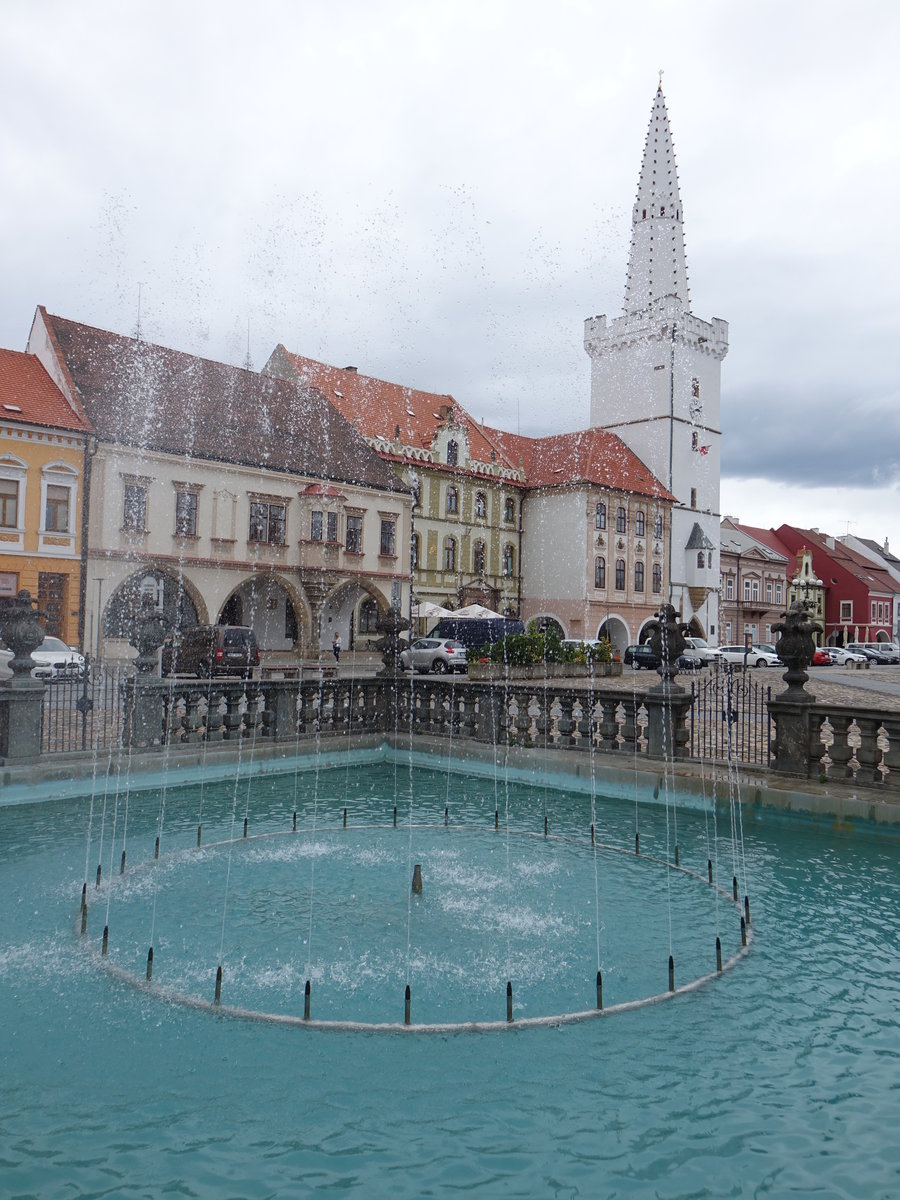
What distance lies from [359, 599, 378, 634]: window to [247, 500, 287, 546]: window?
693cm

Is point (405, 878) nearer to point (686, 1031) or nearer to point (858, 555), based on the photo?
point (686, 1031)

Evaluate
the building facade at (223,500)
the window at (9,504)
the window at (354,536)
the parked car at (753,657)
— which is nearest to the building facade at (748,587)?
the parked car at (753,657)

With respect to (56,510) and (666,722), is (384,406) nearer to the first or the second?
(56,510)

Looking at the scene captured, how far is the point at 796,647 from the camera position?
12.0 meters

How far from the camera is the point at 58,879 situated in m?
8.53

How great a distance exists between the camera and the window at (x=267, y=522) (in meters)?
38.5

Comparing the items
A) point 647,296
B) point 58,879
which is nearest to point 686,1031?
point 58,879

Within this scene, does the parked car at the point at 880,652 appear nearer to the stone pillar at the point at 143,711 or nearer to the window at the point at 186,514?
the window at the point at 186,514

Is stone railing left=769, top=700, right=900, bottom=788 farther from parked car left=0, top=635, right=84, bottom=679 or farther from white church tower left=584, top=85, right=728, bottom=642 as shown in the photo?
white church tower left=584, top=85, right=728, bottom=642

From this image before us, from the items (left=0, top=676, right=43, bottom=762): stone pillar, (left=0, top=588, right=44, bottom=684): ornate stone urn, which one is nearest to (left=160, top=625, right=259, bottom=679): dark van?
(left=0, top=588, right=44, bottom=684): ornate stone urn

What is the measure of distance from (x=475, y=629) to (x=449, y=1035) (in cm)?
3160

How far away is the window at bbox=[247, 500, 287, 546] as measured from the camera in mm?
38500

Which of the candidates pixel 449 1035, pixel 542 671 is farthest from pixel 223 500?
pixel 449 1035

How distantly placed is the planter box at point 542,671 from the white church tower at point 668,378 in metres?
26.2
